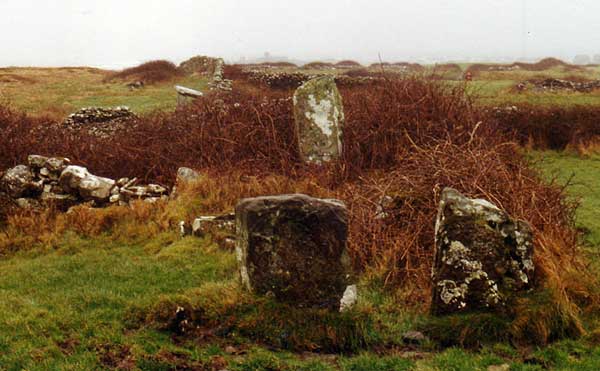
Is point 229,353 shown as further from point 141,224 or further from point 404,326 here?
point 141,224

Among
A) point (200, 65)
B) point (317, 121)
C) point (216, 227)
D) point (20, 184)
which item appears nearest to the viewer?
point (216, 227)

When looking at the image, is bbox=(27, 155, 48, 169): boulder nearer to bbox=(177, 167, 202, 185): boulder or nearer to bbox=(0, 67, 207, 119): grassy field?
bbox=(177, 167, 202, 185): boulder

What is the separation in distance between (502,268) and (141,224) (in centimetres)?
651

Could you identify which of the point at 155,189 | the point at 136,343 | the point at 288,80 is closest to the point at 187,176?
the point at 155,189

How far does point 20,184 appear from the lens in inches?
448

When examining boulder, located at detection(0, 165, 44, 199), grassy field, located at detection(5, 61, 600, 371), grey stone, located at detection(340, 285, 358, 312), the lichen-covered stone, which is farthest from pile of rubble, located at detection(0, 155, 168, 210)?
the lichen-covered stone

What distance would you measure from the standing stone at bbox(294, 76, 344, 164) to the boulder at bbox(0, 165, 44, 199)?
5591mm

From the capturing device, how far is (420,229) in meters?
7.52

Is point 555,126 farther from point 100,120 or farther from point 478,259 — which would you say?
point 100,120

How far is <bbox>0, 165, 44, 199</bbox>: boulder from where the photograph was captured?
11.4 metres

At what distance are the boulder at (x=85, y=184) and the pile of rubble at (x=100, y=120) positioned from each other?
587 centimetres

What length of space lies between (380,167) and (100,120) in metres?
12.3

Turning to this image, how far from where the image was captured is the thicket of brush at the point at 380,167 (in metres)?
6.97

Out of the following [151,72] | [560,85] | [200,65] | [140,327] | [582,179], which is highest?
[200,65]
